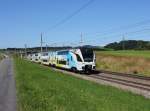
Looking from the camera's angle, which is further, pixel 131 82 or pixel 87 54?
pixel 87 54

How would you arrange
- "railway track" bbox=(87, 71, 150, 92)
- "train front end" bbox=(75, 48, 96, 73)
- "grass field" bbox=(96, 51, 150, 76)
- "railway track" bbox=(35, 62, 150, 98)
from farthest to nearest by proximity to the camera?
"grass field" bbox=(96, 51, 150, 76) → "train front end" bbox=(75, 48, 96, 73) → "railway track" bbox=(87, 71, 150, 92) → "railway track" bbox=(35, 62, 150, 98)

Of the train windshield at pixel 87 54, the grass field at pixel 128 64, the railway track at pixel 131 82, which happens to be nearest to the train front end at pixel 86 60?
the train windshield at pixel 87 54

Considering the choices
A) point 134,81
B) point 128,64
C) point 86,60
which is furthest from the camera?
point 128,64

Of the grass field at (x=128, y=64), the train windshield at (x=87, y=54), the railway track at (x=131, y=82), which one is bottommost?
the railway track at (x=131, y=82)

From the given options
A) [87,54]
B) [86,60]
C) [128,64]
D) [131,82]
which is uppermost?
[87,54]

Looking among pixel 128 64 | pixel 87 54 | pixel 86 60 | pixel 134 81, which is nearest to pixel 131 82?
pixel 134 81

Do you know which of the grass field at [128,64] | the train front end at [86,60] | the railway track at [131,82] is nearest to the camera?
the railway track at [131,82]

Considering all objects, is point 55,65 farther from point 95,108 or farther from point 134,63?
point 95,108

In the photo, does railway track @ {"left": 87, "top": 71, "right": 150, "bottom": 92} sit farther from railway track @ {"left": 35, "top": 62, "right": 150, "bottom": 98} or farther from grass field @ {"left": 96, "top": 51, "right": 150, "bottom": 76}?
grass field @ {"left": 96, "top": 51, "right": 150, "bottom": 76}

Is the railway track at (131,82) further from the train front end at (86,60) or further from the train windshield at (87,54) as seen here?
the train windshield at (87,54)

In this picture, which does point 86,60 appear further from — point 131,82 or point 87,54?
point 131,82

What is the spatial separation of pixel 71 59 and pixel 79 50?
3317mm

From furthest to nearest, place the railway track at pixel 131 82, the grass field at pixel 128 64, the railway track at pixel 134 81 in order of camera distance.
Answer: the grass field at pixel 128 64, the railway track at pixel 134 81, the railway track at pixel 131 82

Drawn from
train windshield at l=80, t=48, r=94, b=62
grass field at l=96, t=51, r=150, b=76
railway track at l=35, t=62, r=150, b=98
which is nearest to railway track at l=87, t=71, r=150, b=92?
railway track at l=35, t=62, r=150, b=98
